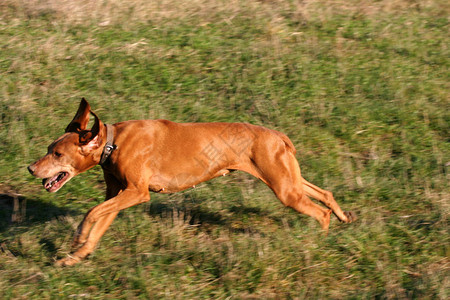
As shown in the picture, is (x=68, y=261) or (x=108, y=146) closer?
(x=68, y=261)

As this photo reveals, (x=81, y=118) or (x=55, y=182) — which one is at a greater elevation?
(x=81, y=118)

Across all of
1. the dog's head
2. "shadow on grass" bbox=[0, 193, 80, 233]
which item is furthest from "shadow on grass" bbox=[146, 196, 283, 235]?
the dog's head

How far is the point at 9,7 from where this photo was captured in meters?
10.0

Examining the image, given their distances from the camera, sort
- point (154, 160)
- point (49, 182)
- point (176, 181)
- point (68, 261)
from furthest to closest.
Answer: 1. point (176, 181)
2. point (154, 160)
3. point (49, 182)
4. point (68, 261)

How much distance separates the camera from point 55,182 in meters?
5.35

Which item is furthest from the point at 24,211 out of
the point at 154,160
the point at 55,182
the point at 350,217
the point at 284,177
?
the point at 350,217

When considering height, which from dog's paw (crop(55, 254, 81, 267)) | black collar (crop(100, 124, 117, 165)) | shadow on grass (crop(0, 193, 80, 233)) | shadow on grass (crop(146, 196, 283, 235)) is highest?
black collar (crop(100, 124, 117, 165))

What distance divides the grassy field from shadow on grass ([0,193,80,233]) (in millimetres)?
22

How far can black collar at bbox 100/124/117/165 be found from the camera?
5199 mm

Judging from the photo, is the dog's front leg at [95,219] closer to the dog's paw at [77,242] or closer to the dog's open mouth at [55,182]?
the dog's paw at [77,242]

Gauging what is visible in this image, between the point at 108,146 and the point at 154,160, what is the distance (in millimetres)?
467

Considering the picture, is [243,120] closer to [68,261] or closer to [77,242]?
[77,242]

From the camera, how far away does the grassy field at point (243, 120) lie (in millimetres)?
5074

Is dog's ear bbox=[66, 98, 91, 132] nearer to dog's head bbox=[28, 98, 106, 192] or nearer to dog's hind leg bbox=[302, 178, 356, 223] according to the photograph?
dog's head bbox=[28, 98, 106, 192]
